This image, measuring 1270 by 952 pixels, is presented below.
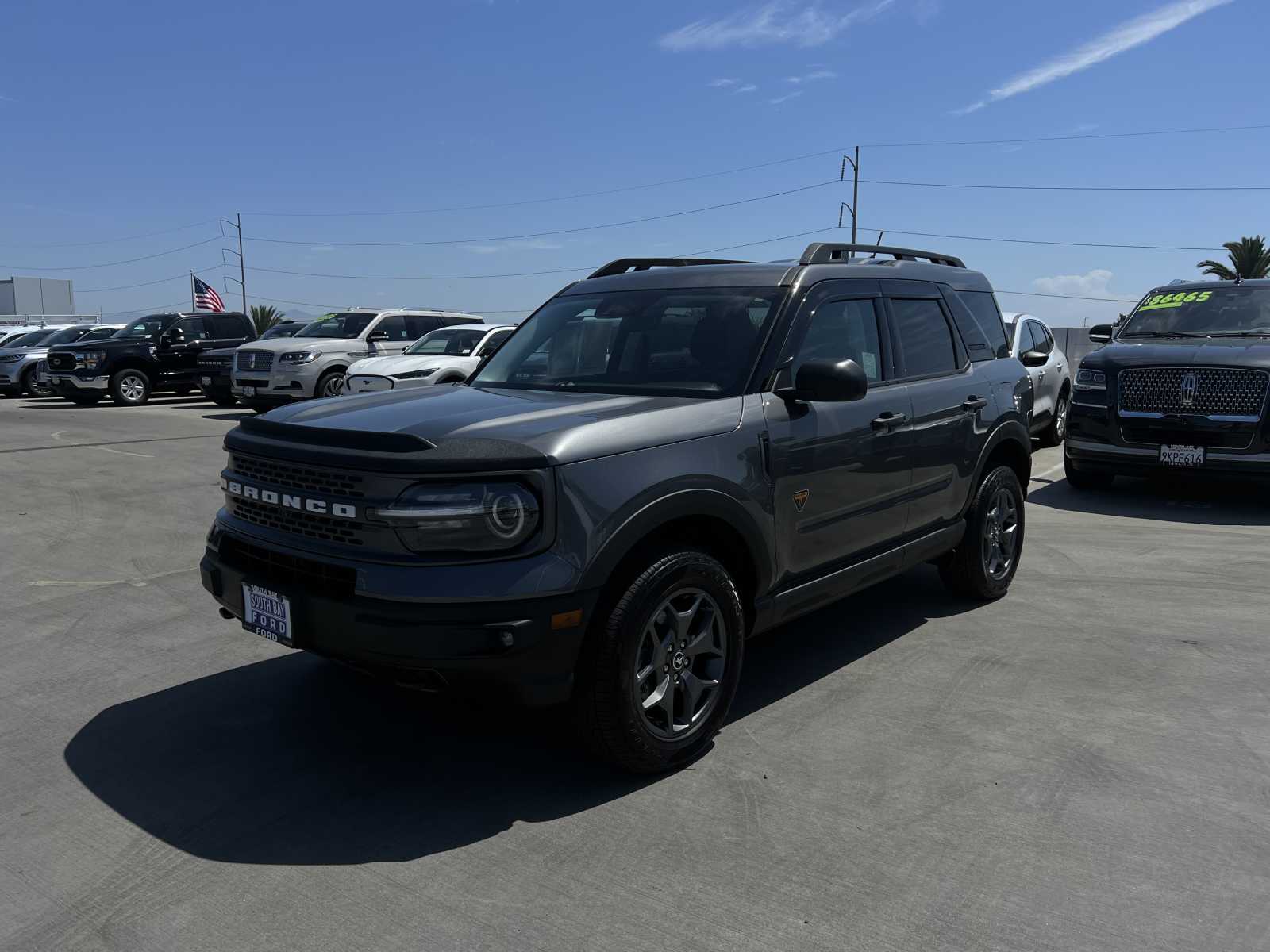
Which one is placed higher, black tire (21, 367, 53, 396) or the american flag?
the american flag

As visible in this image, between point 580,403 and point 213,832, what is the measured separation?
197 centimetres

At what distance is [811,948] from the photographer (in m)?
2.65

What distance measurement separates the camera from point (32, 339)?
2770 cm

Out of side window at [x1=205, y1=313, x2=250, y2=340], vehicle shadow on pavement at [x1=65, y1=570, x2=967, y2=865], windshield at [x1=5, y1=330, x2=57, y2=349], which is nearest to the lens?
vehicle shadow on pavement at [x1=65, y1=570, x2=967, y2=865]

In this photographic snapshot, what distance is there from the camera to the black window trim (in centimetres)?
509

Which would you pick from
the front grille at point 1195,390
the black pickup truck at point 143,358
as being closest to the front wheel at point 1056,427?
the front grille at point 1195,390

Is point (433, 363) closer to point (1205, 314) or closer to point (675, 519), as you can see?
point (1205, 314)

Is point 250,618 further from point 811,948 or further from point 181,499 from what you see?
point 181,499

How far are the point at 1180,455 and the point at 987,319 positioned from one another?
3997 mm

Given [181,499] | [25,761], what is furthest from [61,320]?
[25,761]

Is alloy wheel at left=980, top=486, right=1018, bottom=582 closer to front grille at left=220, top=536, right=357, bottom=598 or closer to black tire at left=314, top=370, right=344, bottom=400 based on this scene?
front grille at left=220, top=536, right=357, bottom=598

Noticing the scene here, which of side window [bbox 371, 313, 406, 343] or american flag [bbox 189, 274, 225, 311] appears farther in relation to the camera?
american flag [bbox 189, 274, 225, 311]

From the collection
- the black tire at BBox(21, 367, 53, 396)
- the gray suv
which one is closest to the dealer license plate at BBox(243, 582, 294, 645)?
the gray suv

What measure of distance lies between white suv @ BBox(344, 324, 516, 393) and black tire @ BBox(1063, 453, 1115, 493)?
7206mm
